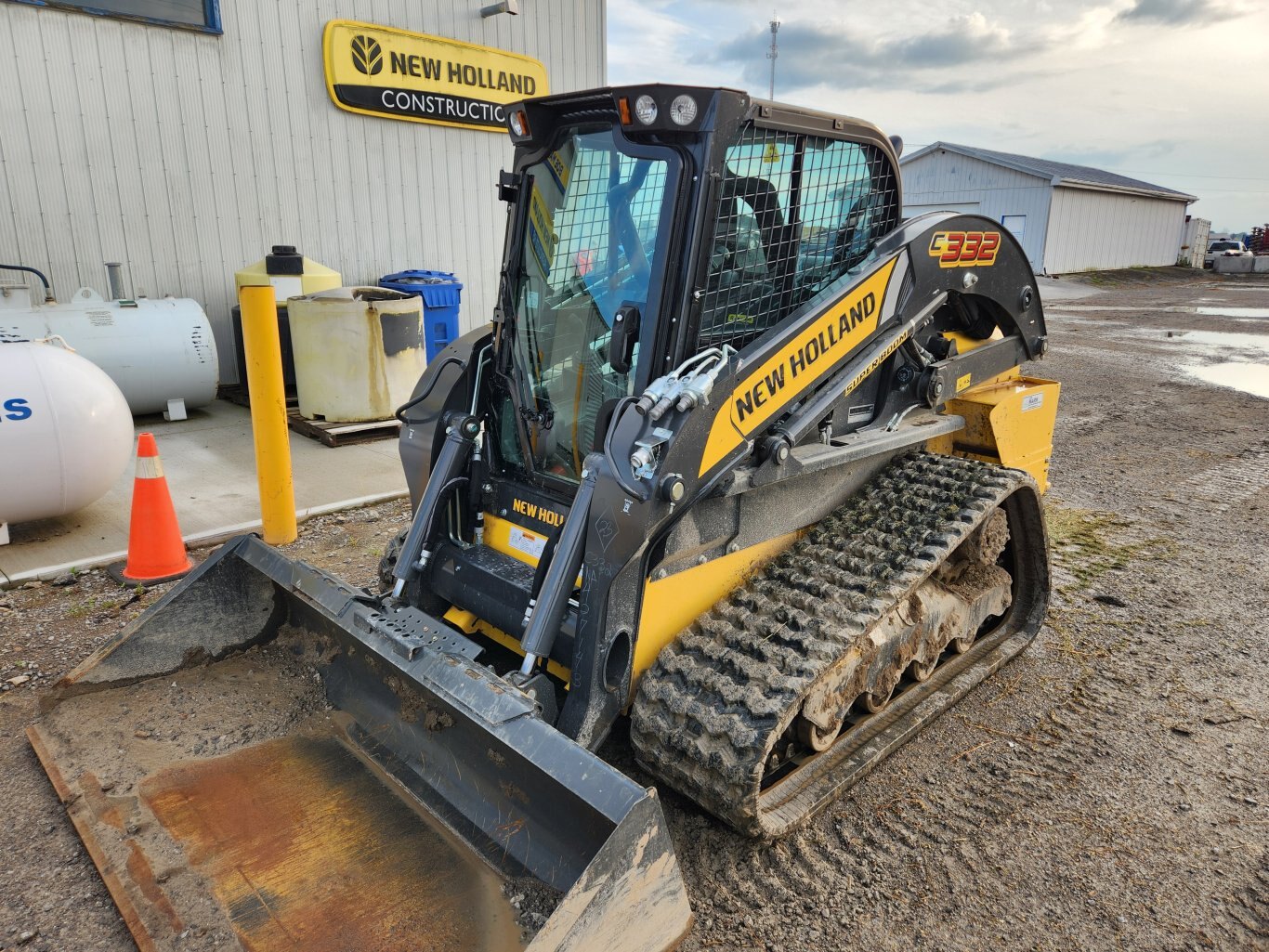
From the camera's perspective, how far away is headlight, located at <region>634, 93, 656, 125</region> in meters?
2.74

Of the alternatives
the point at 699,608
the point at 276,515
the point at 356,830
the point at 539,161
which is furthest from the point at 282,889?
the point at 276,515

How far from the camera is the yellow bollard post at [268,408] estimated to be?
512 centimetres

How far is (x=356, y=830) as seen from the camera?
9.02 ft

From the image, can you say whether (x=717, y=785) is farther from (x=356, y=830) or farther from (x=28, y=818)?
(x=28, y=818)

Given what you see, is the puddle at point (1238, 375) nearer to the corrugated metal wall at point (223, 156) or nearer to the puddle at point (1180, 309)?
the puddle at point (1180, 309)

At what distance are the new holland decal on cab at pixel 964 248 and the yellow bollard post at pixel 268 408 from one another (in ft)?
11.5

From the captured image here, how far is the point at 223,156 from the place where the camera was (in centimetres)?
868

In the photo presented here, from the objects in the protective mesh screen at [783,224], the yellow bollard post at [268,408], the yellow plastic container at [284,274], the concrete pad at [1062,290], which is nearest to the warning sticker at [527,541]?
the protective mesh screen at [783,224]

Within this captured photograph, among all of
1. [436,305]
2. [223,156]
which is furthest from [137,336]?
[436,305]

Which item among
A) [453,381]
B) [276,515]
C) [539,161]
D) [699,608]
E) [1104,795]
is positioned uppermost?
[539,161]

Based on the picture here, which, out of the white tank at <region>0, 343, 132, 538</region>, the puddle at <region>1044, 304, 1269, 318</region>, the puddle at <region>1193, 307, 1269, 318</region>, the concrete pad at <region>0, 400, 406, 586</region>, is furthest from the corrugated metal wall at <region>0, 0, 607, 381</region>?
the puddle at <region>1193, 307, 1269, 318</region>

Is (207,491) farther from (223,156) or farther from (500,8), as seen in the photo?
(500,8)

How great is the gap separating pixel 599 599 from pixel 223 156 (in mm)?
7844

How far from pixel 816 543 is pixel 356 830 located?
1.87 m
